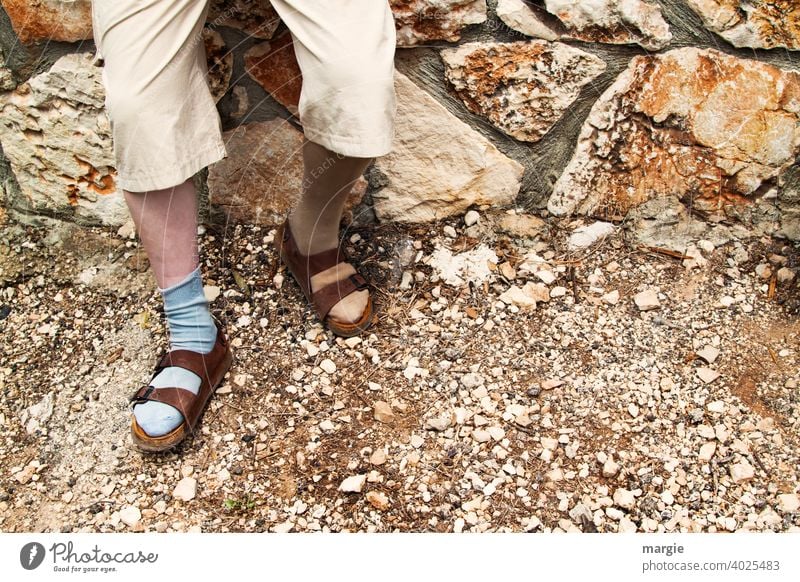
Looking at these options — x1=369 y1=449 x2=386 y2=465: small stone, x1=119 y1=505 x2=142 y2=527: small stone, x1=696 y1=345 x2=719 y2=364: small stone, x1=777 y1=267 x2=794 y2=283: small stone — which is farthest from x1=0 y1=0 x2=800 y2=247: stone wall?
x1=119 y1=505 x2=142 y2=527: small stone

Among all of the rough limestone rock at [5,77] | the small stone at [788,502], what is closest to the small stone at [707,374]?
the small stone at [788,502]

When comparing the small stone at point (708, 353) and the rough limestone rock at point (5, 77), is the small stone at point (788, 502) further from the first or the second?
the rough limestone rock at point (5, 77)

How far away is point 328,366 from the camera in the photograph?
1697mm

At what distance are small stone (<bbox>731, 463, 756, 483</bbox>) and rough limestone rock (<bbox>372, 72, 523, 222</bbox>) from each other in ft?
2.70

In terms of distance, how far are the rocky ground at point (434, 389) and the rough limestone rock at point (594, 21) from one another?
0.46m

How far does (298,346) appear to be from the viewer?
1743 mm

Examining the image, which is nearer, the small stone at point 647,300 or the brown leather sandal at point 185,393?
the brown leather sandal at point 185,393

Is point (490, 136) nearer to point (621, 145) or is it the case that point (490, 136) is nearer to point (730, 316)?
point (621, 145)

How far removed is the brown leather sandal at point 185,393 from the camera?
1518 millimetres

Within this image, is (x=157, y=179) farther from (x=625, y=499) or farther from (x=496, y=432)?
(x=625, y=499)

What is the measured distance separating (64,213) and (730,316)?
65.8 inches

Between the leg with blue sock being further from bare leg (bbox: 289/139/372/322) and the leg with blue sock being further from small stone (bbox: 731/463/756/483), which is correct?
small stone (bbox: 731/463/756/483)

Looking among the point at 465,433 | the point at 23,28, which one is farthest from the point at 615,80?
the point at 23,28

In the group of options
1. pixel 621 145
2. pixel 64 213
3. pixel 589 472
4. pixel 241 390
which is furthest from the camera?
pixel 64 213
